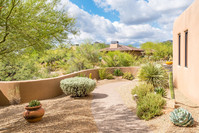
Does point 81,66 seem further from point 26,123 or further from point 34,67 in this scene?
point 26,123

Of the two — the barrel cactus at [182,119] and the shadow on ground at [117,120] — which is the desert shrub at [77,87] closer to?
the shadow on ground at [117,120]

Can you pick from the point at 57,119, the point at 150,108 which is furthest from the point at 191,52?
the point at 57,119

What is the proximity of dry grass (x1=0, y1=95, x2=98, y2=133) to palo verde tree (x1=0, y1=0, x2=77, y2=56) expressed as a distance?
2.54 meters

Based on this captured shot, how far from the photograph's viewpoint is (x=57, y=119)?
593cm

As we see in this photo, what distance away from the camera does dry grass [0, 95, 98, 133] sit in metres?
5.20

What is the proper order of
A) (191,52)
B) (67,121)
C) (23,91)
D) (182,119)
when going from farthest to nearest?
(23,91) < (191,52) < (67,121) < (182,119)

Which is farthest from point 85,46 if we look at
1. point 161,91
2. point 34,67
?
point 161,91

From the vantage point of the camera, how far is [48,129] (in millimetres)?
5090

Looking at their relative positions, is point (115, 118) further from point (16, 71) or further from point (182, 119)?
point (16, 71)

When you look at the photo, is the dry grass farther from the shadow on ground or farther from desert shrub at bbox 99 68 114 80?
desert shrub at bbox 99 68 114 80

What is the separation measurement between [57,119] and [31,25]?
3.26 meters

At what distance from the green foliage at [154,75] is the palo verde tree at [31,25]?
6346 mm

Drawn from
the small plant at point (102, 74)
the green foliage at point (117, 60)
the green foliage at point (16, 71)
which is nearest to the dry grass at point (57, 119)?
the green foliage at point (16, 71)

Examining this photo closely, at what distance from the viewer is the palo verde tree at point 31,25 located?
5.03 meters
